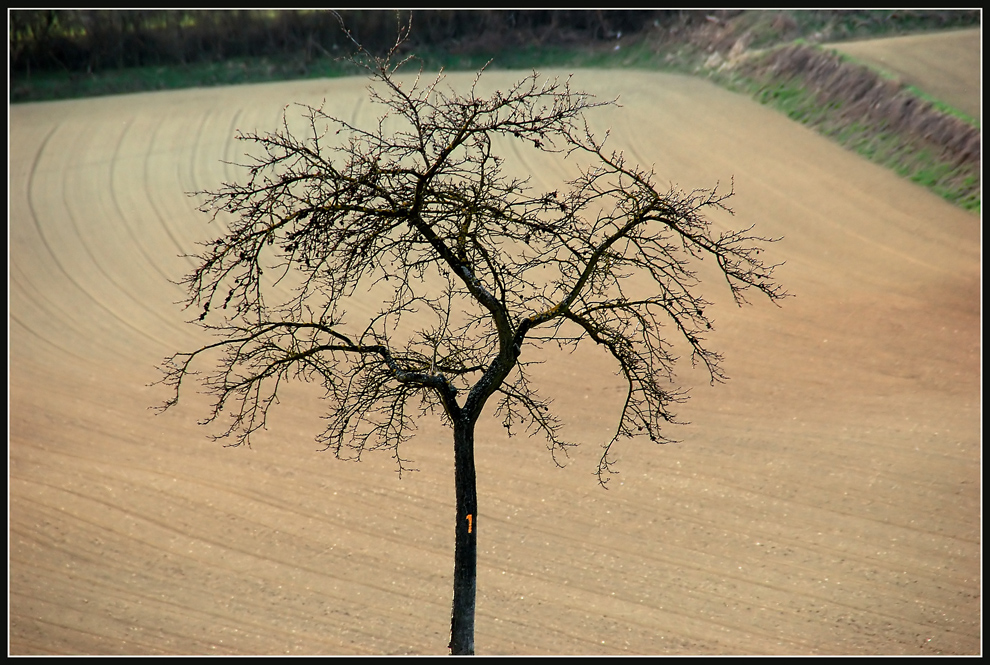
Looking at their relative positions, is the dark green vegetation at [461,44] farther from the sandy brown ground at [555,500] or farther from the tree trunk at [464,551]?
the tree trunk at [464,551]

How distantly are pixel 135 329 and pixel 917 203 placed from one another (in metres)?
16.0

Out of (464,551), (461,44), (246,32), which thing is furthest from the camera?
(461,44)

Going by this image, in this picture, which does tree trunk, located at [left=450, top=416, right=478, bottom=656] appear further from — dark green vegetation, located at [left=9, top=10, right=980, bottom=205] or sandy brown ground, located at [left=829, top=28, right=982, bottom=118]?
dark green vegetation, located at [left=9, top=10, right=980, bottom=205]

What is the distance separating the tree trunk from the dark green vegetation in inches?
736

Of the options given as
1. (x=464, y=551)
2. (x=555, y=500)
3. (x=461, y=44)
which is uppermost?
(x=461, y=44)

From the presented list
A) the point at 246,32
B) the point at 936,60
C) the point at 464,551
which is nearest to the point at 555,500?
the point at 464,551

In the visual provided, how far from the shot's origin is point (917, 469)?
1197cm

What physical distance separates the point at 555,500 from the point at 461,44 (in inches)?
793

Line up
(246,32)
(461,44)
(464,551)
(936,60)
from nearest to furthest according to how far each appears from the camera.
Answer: (464,551)
(936,60)
(246,32)
(461,44)

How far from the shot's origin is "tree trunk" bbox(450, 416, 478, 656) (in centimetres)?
758

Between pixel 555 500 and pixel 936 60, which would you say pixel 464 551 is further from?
pixel 936 60

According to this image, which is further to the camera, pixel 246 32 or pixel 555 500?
pixel 246 32

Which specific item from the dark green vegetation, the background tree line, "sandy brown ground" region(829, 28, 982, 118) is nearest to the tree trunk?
"sandy brown ground" region(829, 28, 982, 118)

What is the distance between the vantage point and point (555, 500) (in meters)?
11.8
